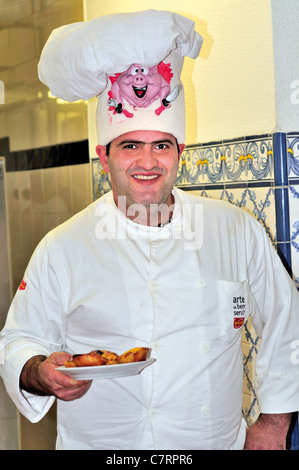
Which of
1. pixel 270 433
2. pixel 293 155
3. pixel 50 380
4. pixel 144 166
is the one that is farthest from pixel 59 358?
pixel 293 155

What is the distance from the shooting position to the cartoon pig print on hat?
1.63 metres

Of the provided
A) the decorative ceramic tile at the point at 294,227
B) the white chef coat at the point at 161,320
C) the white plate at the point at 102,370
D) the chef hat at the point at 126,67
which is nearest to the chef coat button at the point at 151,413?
the white chef coat at the point at 161,320

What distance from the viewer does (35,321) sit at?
168 centimetres

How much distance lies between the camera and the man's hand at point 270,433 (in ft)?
5.62

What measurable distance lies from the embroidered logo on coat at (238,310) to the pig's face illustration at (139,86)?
566 mm

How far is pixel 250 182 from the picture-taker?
6.59ft

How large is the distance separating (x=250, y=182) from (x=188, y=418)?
77 cm

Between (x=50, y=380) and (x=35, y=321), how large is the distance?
22 centimetres

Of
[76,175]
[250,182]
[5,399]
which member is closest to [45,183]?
[76,175]

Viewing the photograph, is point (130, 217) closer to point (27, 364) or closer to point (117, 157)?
point (117, 157)

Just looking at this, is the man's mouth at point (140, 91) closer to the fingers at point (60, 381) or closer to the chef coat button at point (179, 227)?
the chef coat button at point (179, 227)

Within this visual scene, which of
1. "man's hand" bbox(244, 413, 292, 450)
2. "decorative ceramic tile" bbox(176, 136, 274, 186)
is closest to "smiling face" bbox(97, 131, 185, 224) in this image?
"decorative ceramic tile" bbox(176, 136, 274, 186)

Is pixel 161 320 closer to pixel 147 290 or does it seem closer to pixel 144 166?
pixel 147 290

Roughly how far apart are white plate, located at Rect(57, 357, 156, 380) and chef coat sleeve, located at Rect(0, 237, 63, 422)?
28 cm
